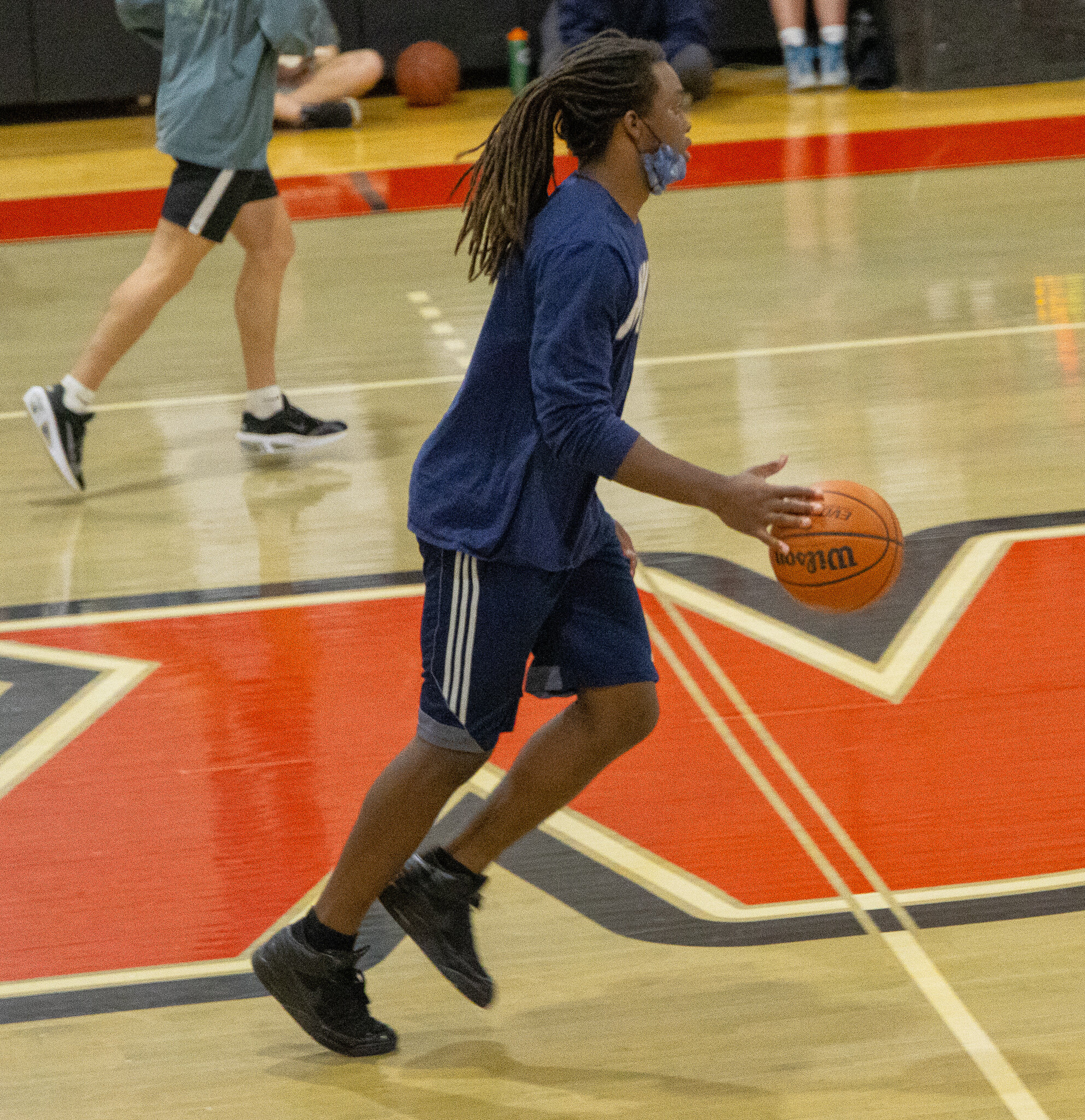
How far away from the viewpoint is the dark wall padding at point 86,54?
453 inches

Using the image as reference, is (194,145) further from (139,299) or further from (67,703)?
(67,703)

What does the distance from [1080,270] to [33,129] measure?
25.5 ft

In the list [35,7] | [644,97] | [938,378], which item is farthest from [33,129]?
[644,97]

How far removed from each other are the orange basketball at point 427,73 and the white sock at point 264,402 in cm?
687

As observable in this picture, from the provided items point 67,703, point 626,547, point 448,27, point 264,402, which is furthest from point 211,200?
point 448,27

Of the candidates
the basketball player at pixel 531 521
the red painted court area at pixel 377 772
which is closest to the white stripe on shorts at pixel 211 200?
the red painted court area at pixel 377 772

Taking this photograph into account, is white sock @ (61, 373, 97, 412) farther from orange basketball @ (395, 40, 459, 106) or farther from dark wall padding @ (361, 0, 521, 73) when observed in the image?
dark wall padding @ (361, 0, 521, 73)

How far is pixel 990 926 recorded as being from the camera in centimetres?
271

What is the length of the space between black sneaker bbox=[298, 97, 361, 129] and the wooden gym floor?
4.41 metres

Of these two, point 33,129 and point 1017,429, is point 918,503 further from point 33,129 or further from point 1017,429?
point 33,129

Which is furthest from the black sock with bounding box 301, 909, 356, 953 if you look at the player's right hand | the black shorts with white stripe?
the black shorts with white stripe

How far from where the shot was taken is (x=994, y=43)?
1123 centimetres

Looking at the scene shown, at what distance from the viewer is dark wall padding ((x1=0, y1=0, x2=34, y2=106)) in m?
11.5

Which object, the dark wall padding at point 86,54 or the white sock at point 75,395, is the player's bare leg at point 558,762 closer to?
the white sock at point 75,395
